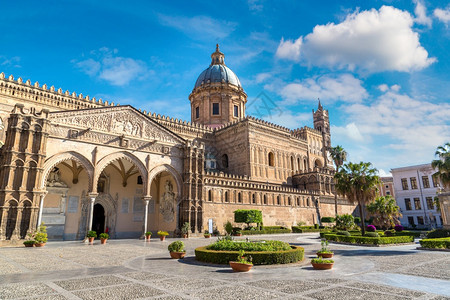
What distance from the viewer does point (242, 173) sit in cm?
4269

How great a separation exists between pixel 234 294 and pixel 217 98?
46952 millimetres

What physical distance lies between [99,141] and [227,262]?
18237 millimetres

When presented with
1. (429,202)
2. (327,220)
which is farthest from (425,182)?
(327,220)

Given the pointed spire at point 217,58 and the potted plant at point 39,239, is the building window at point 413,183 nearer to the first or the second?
the pointed spire at point 217,58

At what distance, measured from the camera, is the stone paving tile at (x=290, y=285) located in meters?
7.31

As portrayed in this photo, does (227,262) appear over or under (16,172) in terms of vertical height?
under

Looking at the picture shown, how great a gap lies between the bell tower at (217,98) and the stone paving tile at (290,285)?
44.0m

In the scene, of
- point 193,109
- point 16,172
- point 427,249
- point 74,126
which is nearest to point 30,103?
point 74,126

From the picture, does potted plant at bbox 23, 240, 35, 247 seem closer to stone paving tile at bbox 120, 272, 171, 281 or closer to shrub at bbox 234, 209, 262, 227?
stone paving tile at bbox 120, 272, 171, 281

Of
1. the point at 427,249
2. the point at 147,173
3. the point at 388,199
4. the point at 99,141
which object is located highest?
the point at 99,141

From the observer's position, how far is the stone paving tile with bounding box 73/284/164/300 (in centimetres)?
663

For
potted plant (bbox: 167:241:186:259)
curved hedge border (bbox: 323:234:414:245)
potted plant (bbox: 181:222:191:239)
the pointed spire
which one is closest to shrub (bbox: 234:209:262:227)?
potted plant (bbox: 181:222:191:239)

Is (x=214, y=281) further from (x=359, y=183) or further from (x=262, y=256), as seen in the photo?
(x=359, y=183)

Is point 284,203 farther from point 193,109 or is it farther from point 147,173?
point 193,109
